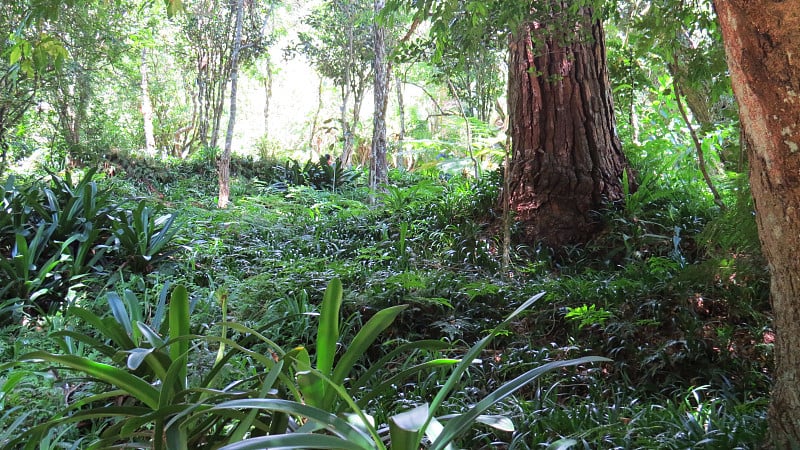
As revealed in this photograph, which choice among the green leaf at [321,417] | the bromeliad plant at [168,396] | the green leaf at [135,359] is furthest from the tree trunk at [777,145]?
the green leaf at [135,359]

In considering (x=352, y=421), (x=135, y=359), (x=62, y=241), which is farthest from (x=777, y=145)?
(x=62, y=241)

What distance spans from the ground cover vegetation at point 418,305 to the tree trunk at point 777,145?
26 centimetres

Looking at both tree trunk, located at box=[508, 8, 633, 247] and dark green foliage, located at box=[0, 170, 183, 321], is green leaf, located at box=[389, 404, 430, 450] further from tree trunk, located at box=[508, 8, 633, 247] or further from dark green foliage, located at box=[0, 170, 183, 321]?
tree trunk, located at box=[508, 8, 633, 247]

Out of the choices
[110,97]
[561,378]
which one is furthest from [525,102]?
[110,97]

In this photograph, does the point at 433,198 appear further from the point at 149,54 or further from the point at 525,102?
the point at 149,54

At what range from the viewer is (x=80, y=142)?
9.96 metres

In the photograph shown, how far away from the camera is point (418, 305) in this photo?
3723 millimetres

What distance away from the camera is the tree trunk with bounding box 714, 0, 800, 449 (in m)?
1.53

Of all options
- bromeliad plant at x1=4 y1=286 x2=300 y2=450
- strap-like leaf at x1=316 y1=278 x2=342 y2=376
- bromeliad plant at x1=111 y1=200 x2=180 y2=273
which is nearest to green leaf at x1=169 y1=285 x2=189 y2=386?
bromeliad plant at x1=4 y1=286 x2=300 y2=450

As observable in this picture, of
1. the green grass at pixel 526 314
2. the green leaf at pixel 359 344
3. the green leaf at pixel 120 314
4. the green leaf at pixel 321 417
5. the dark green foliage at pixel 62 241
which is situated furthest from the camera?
the dark green foliage at pixel 62 241

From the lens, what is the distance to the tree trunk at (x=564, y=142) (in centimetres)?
468

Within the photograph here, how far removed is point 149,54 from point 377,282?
43.9ft

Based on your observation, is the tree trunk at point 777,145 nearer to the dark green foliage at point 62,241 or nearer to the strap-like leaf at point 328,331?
the strap-like leaf at point 328,331

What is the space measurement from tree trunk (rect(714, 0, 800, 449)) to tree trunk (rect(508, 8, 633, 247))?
2.89m
